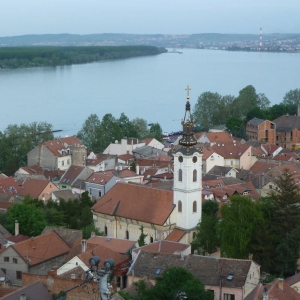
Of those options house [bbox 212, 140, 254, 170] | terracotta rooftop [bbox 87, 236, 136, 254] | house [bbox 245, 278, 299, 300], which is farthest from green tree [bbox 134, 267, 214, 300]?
house [bbox 212, 140, 254, 170]

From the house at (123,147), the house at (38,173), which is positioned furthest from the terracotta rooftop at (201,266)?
the house at (123,147)

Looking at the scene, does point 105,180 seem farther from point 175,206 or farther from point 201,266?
point 201,266

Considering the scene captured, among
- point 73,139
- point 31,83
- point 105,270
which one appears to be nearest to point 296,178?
point 73,139

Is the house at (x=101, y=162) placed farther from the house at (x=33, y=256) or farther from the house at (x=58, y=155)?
the house at (x=33, y=256)

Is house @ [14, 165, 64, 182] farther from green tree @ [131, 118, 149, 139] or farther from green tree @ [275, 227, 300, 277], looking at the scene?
green tree @ [275, 227, 300, 277]

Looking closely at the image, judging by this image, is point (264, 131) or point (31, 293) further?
point (264, 131)

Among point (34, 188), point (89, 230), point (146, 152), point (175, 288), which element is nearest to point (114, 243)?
point (89, 230)
